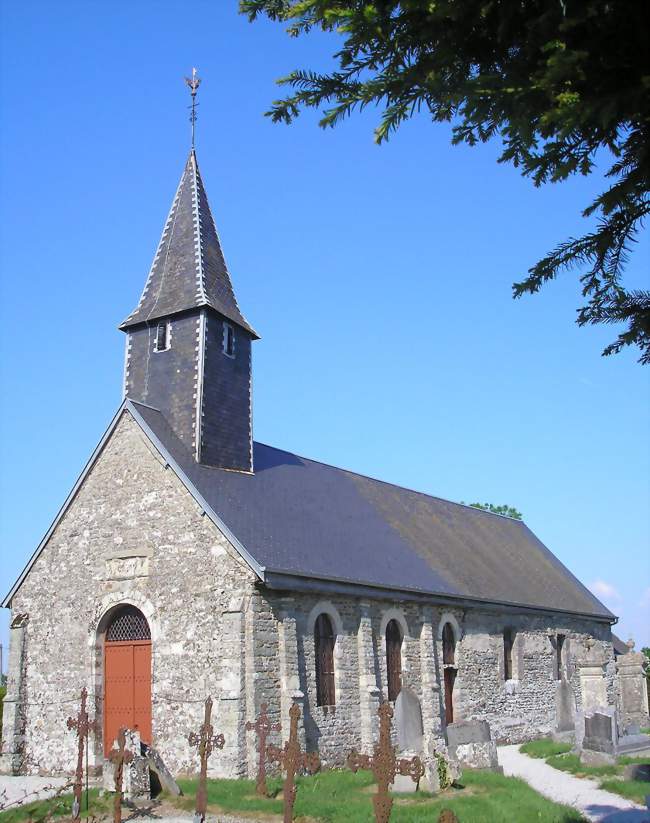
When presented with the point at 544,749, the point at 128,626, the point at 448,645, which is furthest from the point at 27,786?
the point at 544,749

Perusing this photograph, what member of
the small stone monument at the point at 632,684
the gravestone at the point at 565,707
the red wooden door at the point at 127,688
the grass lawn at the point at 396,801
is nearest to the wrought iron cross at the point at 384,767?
the grass lawn at the point at 396,801

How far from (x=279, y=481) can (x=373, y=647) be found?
15.2ft

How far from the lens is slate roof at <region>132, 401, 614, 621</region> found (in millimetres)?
16516

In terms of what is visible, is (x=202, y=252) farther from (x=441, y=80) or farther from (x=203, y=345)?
(x=441, y=80)

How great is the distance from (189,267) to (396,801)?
12.9 metres

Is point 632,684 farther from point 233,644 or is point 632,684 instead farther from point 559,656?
point 233,644

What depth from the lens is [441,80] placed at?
477 cm

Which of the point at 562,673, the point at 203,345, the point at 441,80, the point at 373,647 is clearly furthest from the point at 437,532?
the point at 441,80

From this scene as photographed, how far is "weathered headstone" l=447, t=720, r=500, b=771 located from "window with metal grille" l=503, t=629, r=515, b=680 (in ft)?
22.3

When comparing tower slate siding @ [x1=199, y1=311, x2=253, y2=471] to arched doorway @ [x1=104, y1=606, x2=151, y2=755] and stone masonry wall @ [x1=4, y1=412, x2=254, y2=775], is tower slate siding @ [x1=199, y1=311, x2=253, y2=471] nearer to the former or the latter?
stone masonry wall @ [x1=4, y1=412, x2=254, y2=775]

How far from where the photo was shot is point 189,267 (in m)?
19.9

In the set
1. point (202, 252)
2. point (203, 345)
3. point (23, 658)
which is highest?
point (202, 252)

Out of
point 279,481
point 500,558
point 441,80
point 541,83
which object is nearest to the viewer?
point 541,83

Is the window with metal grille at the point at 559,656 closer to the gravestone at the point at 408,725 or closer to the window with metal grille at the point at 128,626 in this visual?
the gravestone at the point at 408,725
